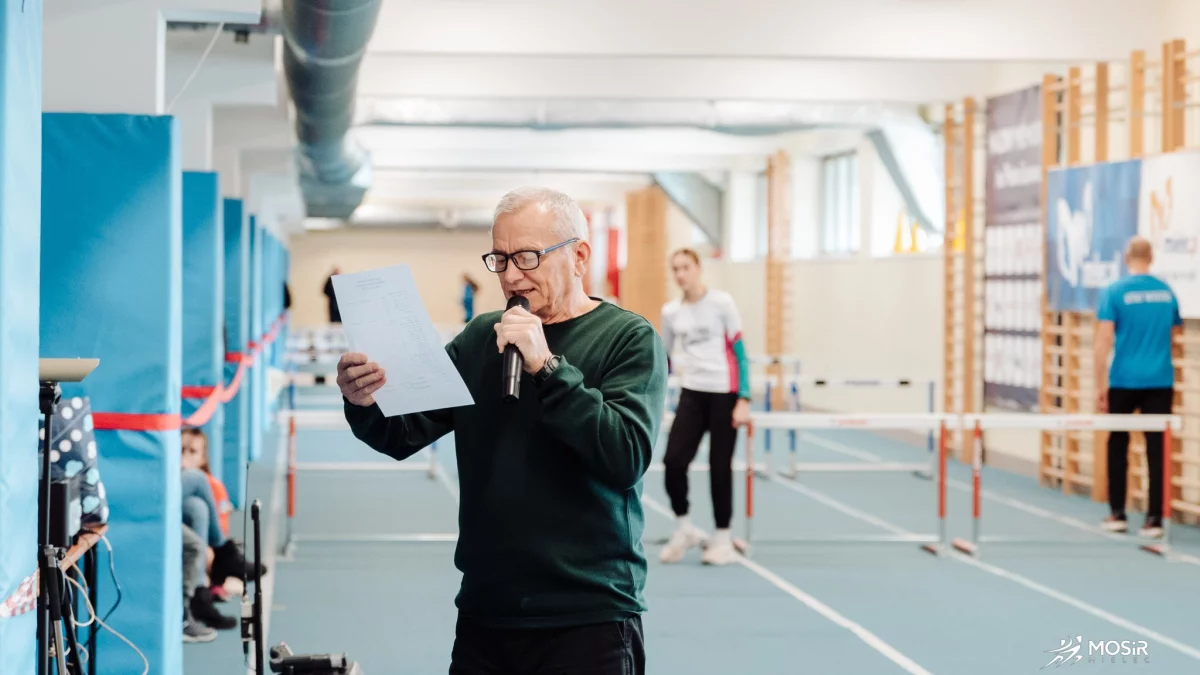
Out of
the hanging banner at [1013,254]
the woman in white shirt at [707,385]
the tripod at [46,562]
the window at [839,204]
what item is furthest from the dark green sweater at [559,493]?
the window at [839,204]

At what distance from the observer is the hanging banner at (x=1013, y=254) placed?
39.2 ft

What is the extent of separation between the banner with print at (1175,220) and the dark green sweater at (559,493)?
7.63 meters

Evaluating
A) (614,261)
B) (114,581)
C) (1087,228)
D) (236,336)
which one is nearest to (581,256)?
(114,581)

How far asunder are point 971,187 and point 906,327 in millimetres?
2652

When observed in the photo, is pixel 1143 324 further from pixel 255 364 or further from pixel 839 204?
pixel 839 204

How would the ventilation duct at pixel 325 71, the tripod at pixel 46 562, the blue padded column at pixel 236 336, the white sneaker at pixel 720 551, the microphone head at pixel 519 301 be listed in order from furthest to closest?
the blue padded column at pixel 236 336 < the white sneaker at pixel 720 551 < the ventilation duct at pixel 325 71 < the tripod at pixel 46 562 < the microphone head at pixel 519 301

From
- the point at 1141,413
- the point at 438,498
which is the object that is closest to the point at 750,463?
the point at 1141,413

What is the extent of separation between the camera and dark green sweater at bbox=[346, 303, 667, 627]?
268cm

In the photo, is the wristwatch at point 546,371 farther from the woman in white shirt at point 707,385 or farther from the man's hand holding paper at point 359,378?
the woman in white shirt at point 707,385

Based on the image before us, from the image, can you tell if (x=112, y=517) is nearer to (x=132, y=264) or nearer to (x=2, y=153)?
(x=132, y=264)

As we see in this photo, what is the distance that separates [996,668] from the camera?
20.0 ft

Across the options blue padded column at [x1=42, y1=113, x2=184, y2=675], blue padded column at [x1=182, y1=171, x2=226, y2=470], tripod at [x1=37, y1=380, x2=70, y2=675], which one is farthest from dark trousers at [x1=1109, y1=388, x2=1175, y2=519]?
tripod at [x1=37, y1=380, x2=70, y2=675]

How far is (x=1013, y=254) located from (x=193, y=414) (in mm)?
6955

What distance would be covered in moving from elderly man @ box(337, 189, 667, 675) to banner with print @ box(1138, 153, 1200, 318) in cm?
765
